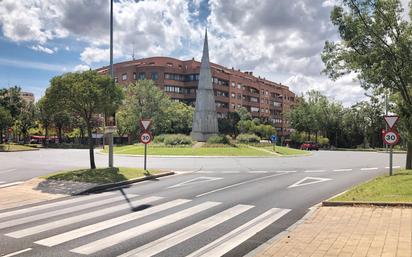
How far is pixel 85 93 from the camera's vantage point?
690 inches

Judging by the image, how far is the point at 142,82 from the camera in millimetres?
67750

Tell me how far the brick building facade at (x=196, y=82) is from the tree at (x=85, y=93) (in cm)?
7240

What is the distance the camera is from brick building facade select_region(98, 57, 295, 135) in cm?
A: 9169

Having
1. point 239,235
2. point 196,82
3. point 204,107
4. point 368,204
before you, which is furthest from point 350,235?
point 196,82

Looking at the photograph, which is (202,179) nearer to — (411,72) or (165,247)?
(411,72)

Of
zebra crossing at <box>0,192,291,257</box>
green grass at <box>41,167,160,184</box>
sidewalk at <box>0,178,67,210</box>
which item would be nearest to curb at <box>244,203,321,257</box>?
zebra crossing at <box>0,192,291,257</box>

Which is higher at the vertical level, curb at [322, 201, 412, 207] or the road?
curb at [322, 201, 412, 207]

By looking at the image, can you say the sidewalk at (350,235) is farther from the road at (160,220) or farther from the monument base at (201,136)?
the monument base at (201,136)

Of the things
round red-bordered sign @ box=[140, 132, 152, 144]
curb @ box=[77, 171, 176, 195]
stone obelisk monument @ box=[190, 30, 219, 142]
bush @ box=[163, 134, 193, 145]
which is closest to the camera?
curb @ box=[77, 171, 176, 195]

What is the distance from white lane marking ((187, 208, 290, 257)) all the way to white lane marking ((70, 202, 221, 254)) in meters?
1.57

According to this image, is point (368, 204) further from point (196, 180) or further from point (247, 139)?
point (247, 139)

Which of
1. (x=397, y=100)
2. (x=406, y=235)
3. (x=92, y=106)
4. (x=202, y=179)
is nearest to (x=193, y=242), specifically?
(x=406, y=235)

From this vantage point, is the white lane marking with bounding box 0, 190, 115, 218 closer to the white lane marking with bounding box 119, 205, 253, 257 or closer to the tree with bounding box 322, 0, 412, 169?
the white lane marking with bounding box 119, 205, 253, 257

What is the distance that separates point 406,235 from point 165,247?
4193 mm
